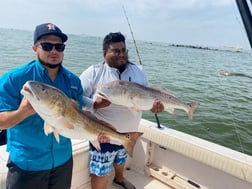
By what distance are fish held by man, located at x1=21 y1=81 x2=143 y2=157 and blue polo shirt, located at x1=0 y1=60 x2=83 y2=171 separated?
0.24 meters

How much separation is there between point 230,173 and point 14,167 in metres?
2.30

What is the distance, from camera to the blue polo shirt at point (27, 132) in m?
1.74

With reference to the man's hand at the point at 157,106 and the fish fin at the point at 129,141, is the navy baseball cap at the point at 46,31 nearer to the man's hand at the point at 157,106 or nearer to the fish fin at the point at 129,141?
the fish fin at the point at 129,141

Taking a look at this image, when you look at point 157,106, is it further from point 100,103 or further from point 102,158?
point 102,158

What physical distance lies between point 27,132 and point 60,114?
40 cm

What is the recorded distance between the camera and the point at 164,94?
2.92 metres

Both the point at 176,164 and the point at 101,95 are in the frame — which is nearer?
the point at 101,95

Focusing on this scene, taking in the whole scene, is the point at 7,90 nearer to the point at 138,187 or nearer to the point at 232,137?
the point at 138,187

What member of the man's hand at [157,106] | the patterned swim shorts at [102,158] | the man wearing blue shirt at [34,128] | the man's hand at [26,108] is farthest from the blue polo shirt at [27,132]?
the man's hand at [157,106]

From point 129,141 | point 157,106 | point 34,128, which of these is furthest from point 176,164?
point 34,128

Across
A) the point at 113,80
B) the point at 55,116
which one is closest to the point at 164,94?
the point at 113,80

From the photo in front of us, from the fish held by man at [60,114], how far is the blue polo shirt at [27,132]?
240 millimetres

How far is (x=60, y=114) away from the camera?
5.31 ft

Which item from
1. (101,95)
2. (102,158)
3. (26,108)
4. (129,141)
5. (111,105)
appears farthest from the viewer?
(102,158)
